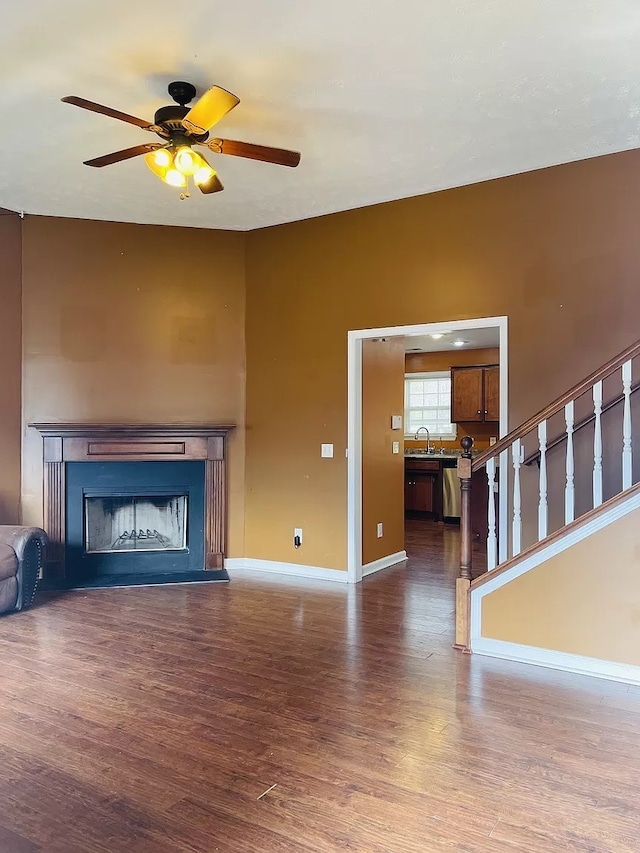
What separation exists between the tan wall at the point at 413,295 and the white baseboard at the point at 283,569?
62 mm

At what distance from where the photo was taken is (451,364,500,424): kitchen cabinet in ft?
26.8

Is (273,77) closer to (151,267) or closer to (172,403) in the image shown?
(151,267)

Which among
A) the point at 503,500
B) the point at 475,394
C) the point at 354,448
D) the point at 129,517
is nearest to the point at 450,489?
the point at 475,394

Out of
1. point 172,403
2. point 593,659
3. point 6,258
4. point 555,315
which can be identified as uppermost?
point 6,258

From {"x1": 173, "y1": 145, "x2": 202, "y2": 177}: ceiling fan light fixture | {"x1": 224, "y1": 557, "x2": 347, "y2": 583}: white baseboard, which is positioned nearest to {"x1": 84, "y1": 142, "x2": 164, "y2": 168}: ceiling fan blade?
{"x1": 173, "y1": 145, "x2": 202, "y2": 177}: ceiling fan light fixture

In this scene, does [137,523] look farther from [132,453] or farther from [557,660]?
[557,660]

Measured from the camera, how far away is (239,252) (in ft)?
18.1

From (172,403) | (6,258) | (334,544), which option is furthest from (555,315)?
(6,258)

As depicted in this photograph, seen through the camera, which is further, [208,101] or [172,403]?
[172,403]

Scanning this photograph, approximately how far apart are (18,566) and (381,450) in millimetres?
3115

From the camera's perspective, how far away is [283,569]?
5324 millimetres

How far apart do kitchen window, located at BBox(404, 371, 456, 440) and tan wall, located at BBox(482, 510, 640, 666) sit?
566 centimetres

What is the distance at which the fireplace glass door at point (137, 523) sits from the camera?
206 inches

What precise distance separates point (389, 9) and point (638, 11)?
3.52 feet
